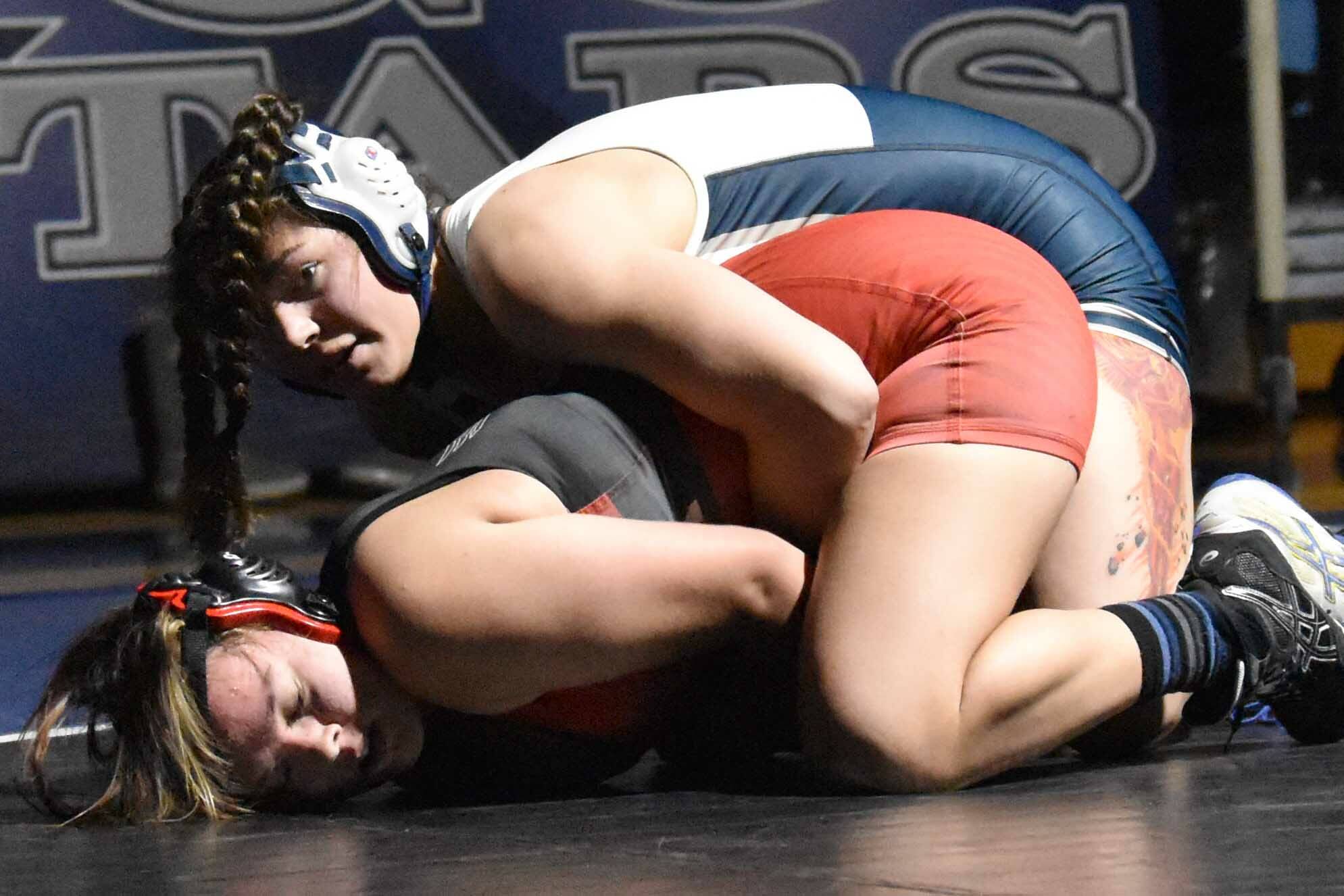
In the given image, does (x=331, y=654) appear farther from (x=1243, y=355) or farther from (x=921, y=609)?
(x=1243, y=355)

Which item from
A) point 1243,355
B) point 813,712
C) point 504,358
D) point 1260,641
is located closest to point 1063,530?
point 1260,641

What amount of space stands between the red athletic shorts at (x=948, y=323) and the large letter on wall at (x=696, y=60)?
3238 millimetres

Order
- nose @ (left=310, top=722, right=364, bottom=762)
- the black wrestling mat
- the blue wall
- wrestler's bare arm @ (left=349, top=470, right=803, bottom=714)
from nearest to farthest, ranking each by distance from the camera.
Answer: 1. the black wrestling mat
2. wrestler's bare arm @ (left=349, top=470, right=803, bottom=714)
3. nose @ (left=310, top=722, right=364, bottom=762)
4. the blue wall

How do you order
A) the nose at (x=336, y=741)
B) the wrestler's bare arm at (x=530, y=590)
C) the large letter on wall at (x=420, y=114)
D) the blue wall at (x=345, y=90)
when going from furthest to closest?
the large letter on wall at (x=420, y=114)
the blue wall at (x=345, y=90)
the nose at (x=336, y=741)
the wrestler's bare arm at (x=530, y=590)

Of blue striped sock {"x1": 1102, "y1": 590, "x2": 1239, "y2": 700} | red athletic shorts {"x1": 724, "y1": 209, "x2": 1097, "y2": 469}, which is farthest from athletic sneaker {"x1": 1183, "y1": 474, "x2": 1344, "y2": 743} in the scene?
red athletic shorts {"x1": 724, "y1": 209, "x2": 1097, "y2": 469}

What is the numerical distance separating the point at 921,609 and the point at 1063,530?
0.29m

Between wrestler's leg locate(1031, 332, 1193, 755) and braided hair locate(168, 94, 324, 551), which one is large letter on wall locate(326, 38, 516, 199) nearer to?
braided hair locate(168, 94, 324, 551)

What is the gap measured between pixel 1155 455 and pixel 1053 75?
3422 millimetres

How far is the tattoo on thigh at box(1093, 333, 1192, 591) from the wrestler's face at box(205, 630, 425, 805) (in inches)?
29.6

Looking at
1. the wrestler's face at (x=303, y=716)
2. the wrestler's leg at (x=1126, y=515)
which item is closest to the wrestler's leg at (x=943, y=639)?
the wrestler's leg at (x=1126, y=515)

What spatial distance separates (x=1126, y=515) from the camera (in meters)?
1.80

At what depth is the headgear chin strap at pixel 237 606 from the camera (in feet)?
5.27

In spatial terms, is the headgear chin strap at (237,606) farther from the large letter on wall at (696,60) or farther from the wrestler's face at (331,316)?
the large letter on wall at (696,60)

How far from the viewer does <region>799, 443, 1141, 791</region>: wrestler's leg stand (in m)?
1.54
